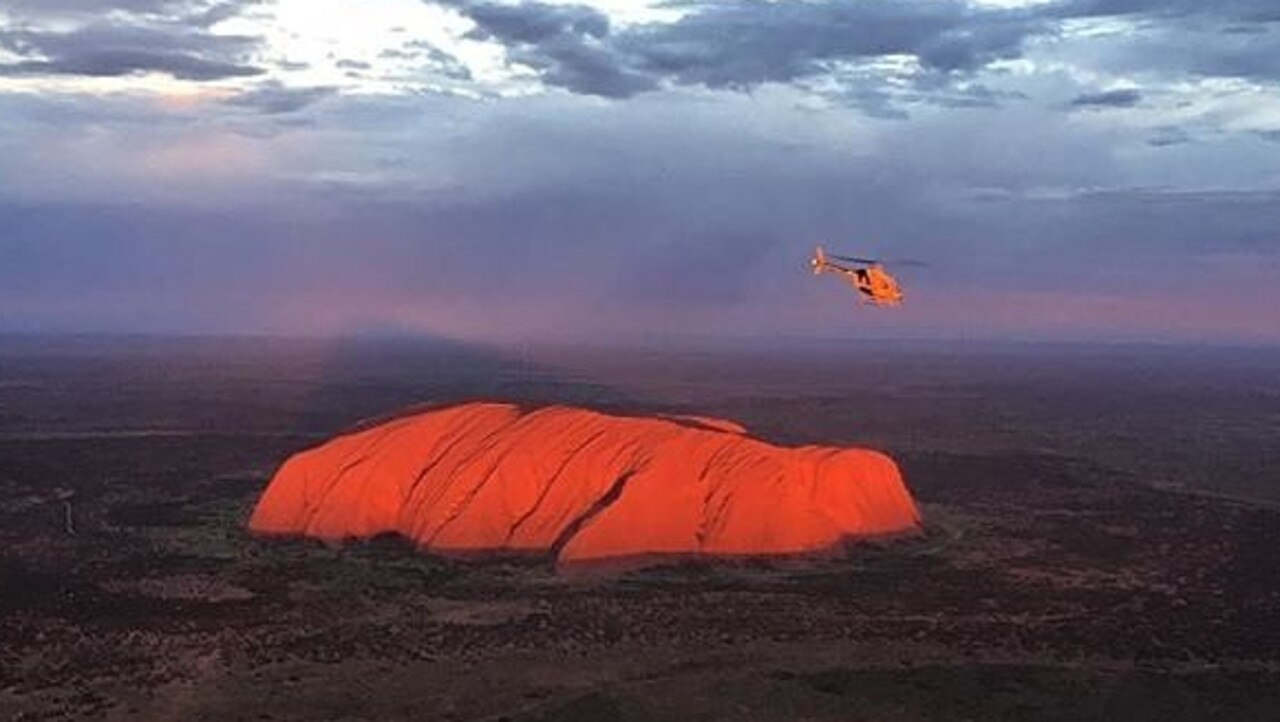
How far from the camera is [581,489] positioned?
44.8 meters

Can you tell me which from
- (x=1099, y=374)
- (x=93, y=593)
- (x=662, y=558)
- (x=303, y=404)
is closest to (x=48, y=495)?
(x=93, y=593)

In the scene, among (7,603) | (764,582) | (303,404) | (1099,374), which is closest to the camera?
A: (7,603)

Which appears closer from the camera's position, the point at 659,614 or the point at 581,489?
the point at 659,614

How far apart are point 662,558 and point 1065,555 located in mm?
12573

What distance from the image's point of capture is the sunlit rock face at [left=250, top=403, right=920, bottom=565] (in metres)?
43.1

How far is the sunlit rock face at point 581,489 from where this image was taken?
1695 inches

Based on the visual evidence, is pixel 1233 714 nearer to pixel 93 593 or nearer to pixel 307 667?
pixel 307 667

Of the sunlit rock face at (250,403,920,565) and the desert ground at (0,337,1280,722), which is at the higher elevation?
the sunlit rock face at (250,403,920,565)

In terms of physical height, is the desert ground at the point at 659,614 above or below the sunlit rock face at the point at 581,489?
below

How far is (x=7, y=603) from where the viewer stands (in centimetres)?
3678

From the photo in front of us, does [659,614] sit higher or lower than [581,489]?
lower

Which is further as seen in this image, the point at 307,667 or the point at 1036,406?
the point at 1036,406

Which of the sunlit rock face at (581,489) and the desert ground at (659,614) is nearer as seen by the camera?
the desert ground at (659,614)

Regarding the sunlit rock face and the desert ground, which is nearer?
the desert ground
